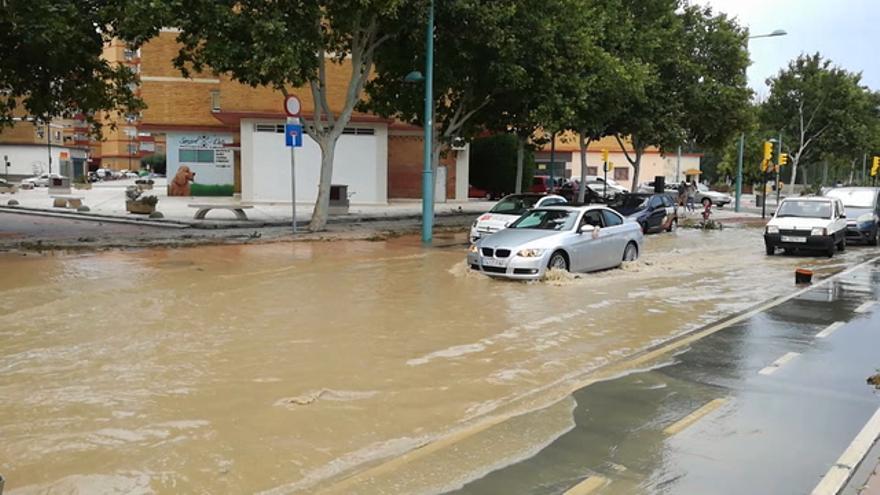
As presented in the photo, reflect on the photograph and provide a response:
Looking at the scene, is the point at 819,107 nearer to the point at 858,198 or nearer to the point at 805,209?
the point at 858,198

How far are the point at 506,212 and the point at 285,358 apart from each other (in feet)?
40.2

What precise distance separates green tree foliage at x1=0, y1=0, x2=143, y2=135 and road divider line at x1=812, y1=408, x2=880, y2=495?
15733 mm

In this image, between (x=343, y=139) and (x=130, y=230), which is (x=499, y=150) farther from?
(x=130, y=230)

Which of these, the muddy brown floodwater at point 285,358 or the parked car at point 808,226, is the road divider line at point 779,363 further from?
the parked car at point 808,226

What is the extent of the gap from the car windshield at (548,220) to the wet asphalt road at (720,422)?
478 centimetres

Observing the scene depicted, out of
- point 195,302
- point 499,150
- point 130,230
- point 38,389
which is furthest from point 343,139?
point 38,389

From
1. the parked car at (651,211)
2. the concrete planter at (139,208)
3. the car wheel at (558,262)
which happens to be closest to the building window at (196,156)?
the concrete planter at (139,208)

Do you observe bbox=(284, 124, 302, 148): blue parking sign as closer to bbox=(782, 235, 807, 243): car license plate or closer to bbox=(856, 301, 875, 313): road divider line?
bbox=(782, 235, 807, 243): car license plate

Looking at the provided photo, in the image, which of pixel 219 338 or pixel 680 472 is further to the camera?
pixel 219 338

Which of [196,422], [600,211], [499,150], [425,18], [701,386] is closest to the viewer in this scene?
[196,422]

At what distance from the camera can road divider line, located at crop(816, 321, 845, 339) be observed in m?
8.96

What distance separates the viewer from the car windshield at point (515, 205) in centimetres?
1939

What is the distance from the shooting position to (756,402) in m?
6.21

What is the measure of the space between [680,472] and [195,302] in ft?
24.9
